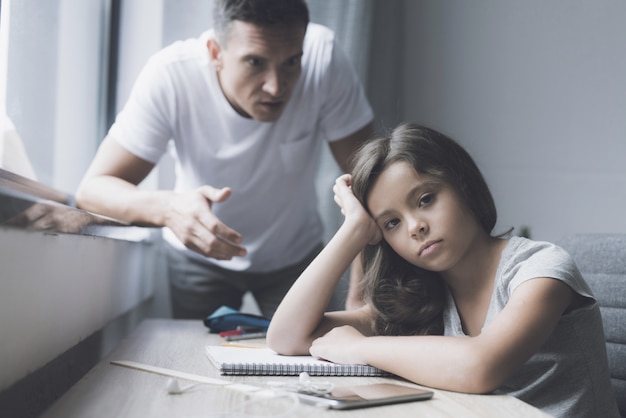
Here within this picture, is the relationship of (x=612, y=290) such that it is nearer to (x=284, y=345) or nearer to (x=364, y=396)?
(x=284, y=345)

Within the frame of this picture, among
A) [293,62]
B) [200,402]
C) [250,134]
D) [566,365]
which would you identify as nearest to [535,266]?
[566,365]

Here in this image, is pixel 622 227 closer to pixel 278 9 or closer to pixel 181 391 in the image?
pixel 278 9

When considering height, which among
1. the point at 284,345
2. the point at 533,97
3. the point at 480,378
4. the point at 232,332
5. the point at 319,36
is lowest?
the point at 232,332

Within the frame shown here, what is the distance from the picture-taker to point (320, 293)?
1224 millimetres

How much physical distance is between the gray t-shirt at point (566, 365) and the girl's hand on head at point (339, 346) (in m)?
0.25

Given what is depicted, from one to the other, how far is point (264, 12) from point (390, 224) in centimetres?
74

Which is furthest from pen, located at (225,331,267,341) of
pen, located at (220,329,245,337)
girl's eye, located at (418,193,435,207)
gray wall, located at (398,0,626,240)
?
gray wall, located at (398,0,626,240)

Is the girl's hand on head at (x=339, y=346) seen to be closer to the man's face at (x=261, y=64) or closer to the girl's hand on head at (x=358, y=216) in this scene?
the girl's hand on head at (x=358, y=216)

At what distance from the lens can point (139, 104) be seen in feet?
5.97

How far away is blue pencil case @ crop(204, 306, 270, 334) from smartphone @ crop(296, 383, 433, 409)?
0.67 meters

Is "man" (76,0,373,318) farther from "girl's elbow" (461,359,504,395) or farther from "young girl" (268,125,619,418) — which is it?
"girl's elbow" (461,359,504,395)

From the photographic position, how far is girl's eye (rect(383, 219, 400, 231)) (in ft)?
4.04

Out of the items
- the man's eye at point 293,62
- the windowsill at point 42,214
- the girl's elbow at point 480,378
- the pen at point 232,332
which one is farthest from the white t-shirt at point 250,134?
the girl's elbow at point 480,378

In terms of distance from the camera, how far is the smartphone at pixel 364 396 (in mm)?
751
